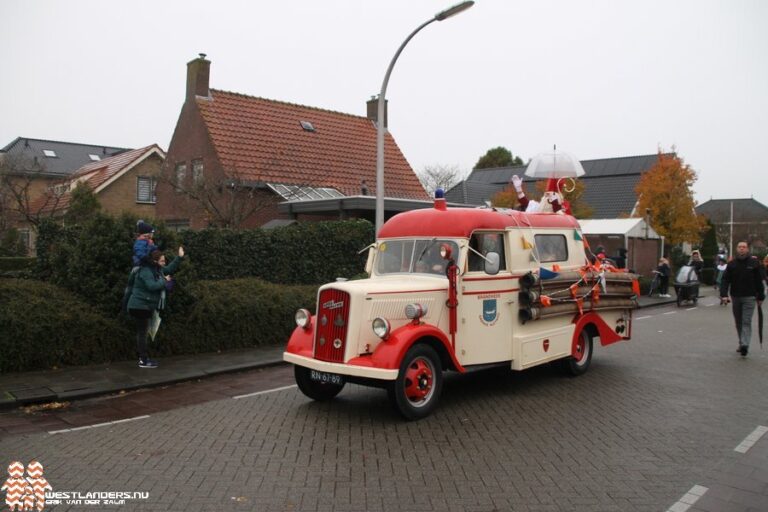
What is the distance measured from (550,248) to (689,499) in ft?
15.7

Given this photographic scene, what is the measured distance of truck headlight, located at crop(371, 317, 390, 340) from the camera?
6551 millimetres

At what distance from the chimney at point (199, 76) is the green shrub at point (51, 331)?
1519cm

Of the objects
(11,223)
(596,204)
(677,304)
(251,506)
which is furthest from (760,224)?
(251,506)

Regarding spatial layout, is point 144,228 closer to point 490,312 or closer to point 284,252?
point 284,252

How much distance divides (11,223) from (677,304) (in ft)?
85.6

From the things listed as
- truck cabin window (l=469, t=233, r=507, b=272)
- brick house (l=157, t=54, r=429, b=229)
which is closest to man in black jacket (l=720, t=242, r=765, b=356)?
truck cabin window (l=469, t=233, r=507, b=272)

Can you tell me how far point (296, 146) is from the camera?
2420cm

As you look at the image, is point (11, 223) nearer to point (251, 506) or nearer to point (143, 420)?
point (143, 420)

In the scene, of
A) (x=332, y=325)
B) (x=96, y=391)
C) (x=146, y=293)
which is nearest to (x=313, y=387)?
(x=332, y=325)

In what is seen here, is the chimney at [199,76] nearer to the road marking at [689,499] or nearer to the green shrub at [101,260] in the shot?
the green shrub at [101,260]

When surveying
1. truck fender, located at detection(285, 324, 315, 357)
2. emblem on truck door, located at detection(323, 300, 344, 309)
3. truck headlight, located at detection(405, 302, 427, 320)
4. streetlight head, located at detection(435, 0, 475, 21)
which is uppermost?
streetlight head, located at detection(435, 0, 475, 21)

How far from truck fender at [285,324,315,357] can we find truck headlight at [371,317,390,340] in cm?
103

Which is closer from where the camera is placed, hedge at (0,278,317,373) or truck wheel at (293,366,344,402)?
truck wheel at (293,366,344,402)

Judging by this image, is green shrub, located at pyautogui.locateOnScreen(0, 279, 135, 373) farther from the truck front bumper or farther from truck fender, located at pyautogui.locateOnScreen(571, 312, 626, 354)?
truck fender, located at pyautogui.locateOnScreen(571, 312, 626, 354)
